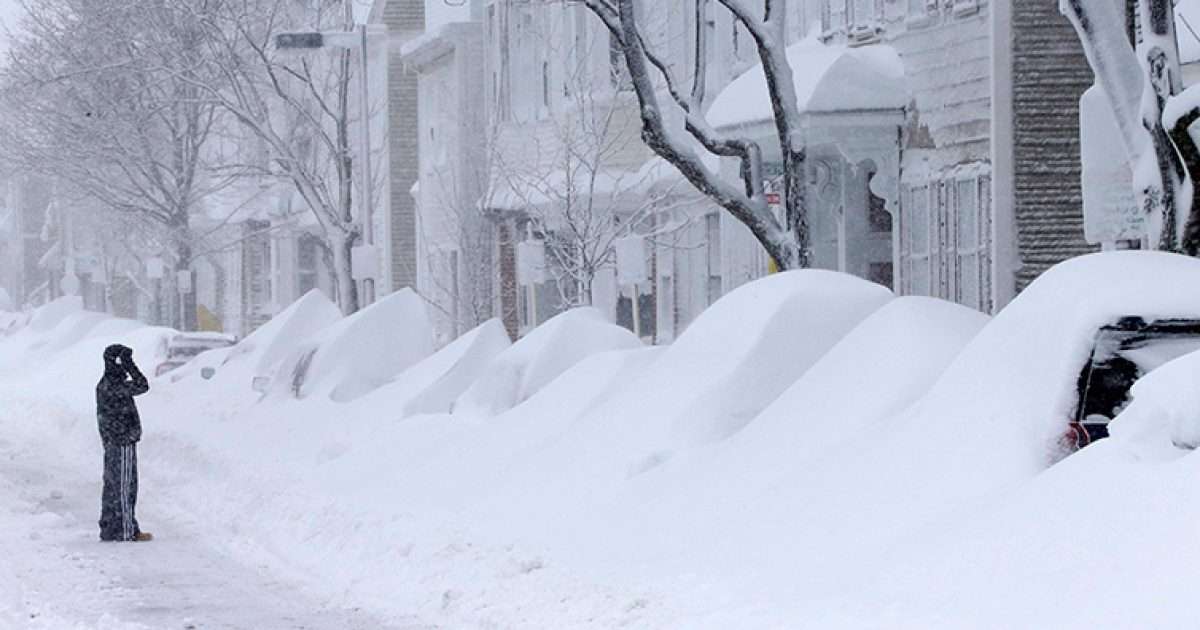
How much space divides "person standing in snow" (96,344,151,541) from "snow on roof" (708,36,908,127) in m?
7.75

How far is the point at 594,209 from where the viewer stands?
33031 mm

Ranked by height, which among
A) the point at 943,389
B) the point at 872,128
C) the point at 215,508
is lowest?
the point at 215,508

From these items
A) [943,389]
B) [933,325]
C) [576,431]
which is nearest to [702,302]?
[576,431]

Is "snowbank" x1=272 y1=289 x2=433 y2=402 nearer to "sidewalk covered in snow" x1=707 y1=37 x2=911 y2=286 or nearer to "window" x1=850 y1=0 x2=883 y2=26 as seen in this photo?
"sidewalk covered in snow" x1=707 y1=37 x2=911 y2=286

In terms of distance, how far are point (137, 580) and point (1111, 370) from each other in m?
6.72

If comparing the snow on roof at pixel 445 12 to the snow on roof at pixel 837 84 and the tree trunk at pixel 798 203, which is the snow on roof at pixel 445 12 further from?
the tree trunk at pixel 798 203

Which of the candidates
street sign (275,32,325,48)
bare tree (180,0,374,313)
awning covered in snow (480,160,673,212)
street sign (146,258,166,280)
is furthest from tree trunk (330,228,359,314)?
street sign (146,258,166,280)

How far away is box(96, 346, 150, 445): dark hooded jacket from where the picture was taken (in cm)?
1945

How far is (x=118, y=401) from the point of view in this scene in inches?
766

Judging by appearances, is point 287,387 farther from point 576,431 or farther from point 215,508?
point 576,431

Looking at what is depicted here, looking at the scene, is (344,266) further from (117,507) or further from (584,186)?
(117,507)

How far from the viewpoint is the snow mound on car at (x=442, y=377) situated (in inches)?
959

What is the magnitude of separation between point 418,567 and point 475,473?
374cm

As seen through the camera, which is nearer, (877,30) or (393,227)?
(877,30)
